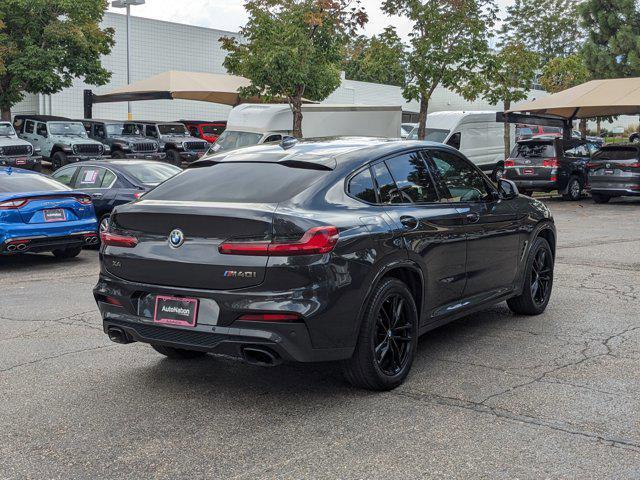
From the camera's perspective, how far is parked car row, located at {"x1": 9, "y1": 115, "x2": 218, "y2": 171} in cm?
2930

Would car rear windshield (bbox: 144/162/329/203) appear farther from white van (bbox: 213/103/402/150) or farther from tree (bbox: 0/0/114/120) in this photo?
tree (bbox: 0/0/114/120)

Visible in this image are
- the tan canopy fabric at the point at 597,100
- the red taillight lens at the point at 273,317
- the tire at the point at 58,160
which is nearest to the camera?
the red taillight lens at the point at 273,317

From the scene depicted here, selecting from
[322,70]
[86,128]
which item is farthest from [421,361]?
[86,128]

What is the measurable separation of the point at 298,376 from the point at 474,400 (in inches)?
49.9

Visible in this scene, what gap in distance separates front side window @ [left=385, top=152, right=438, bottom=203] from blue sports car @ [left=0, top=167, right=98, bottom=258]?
6.85 meters

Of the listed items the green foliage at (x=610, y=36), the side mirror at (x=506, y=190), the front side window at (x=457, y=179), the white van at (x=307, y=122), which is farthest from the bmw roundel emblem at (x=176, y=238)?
the green foliage at (x=610, y=36)

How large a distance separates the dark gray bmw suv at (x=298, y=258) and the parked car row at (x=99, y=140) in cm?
2251

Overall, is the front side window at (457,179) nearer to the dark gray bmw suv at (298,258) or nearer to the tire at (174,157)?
the dark gray bmw suv at (298,258)

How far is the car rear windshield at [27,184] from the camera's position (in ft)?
38.3

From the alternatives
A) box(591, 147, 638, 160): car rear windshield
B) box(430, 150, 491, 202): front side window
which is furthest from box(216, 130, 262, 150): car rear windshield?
box(430, 150, 491, 202): front side window

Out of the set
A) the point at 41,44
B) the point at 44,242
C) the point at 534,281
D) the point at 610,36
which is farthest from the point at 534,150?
the point at 610,36

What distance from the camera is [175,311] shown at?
5141 mm

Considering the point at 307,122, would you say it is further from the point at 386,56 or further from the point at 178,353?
the point at 178,353

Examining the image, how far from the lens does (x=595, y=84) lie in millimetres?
27594
